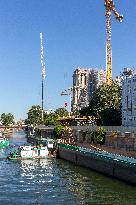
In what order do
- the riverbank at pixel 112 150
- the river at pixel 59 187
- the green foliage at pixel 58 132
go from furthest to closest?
the green foliage at pixel 58 132 → the riverbank at pixel 112 150 → the river at pixel 59 187

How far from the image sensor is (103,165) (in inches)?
3179

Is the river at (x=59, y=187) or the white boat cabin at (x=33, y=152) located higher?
the white boat cabin at (x=33, y=152)

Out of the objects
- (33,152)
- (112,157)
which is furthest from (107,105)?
(112,157)

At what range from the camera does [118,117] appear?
5817 inches

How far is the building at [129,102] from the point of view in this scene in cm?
13162

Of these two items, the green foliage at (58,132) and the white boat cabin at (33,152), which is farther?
the green foliage at (58,132)

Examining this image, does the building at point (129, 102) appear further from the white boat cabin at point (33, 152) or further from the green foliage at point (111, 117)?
the white boat cabin at point (33, 152)

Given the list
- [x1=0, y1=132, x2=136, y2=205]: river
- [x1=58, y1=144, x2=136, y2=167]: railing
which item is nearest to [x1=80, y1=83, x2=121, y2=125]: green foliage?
[x1=58, y1=144, x2=136, y2=167]: railing

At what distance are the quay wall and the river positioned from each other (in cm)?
142

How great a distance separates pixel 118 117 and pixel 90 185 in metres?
81.8

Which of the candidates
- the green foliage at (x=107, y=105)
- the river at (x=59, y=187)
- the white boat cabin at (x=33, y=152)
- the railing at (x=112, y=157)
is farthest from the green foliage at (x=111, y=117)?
the river at (x=59, y=187)

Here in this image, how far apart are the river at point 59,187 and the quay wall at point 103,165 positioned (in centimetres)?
142

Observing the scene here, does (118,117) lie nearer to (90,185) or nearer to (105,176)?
(105,176)

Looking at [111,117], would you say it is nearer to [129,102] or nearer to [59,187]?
[129,102]
